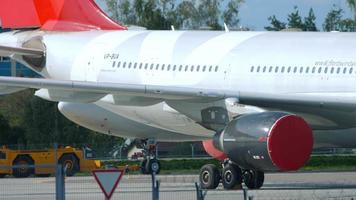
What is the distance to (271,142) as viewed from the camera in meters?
23.6

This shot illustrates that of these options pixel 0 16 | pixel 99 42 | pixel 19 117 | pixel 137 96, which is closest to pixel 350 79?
pixel 137 96

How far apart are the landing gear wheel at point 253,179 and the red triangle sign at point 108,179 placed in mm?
8101

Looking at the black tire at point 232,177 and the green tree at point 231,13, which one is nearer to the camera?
the black tire at point 232,177

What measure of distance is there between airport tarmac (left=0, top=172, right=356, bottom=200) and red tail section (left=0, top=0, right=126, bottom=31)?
3.86m

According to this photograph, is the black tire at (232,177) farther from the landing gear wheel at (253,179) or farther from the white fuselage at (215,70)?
the white fuselage at (215,70)

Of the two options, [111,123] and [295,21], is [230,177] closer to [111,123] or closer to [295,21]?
[111,123]

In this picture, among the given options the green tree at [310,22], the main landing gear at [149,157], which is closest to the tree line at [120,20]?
the green tree at [310,22]

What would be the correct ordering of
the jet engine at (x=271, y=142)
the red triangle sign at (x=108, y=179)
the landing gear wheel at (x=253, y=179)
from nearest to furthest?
the red triangle sign at (x=108, y=179)
the jet engine at (x=271, y=142)
the landing gear wheel at (x=253, y=179)

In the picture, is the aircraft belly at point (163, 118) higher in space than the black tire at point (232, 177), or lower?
higher

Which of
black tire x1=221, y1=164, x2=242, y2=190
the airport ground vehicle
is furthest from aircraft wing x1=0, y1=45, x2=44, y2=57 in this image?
black tire x1=221, y1=164, x2=242, y2=190

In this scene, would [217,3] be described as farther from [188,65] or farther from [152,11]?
[188,65]

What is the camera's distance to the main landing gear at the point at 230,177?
85.6 feet

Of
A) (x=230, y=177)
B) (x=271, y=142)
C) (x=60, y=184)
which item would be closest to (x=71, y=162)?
(x=230, y=177)

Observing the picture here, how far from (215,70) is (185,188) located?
2639 mm
